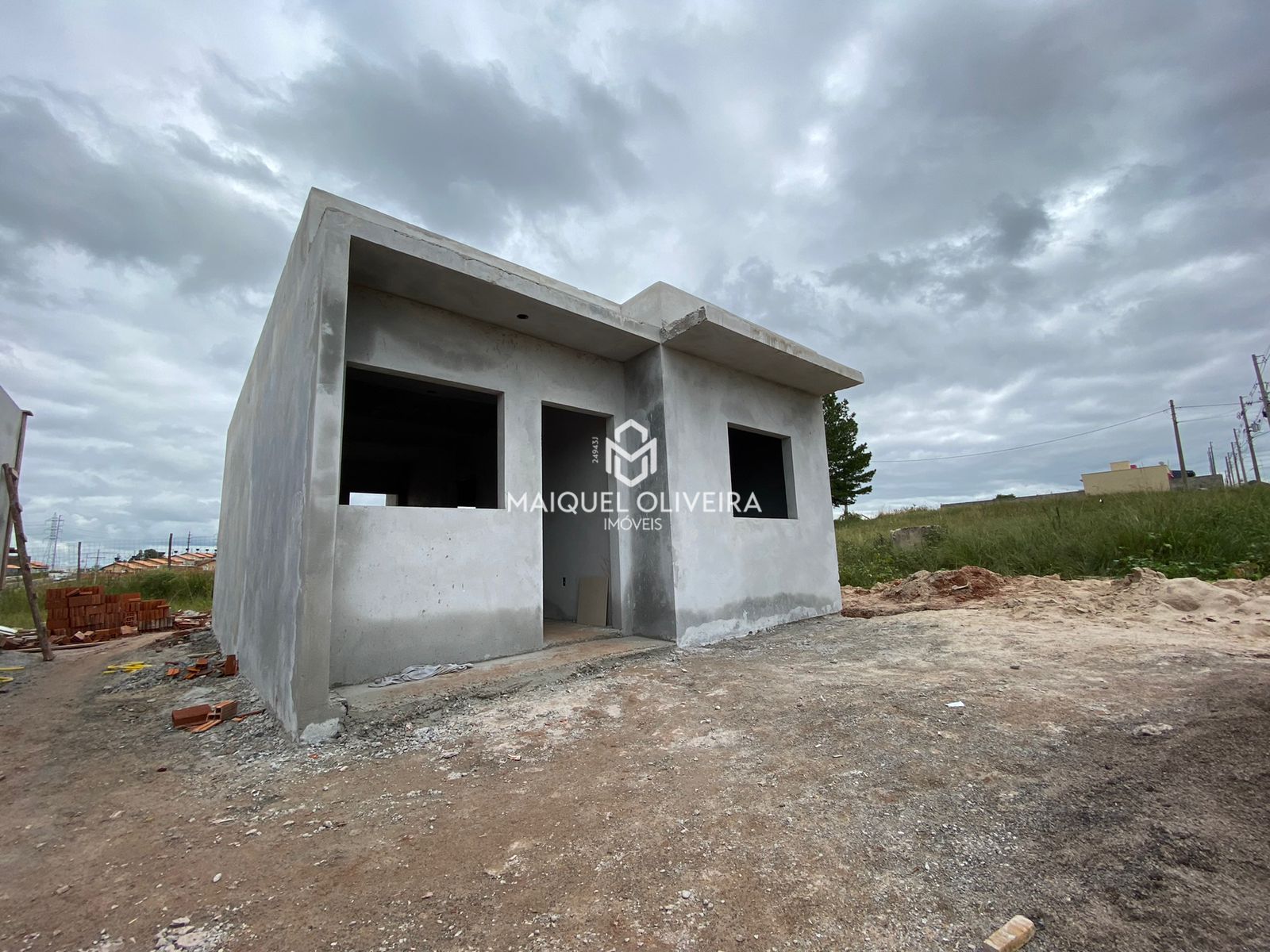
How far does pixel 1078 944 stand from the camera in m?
1.52

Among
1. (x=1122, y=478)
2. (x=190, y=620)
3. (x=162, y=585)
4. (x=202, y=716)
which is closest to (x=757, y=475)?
(x=202, y=716)

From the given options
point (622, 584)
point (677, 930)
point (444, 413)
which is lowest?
point (677, 930)

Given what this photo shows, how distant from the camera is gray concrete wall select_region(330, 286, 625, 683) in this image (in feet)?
14.5

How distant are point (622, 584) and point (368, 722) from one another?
10.2 ft

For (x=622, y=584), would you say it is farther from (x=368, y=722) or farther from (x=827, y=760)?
(x=827, y=760)

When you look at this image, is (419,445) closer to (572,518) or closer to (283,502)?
(572,518)

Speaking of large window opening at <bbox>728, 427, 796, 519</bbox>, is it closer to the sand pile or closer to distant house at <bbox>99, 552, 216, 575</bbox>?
the sand pile

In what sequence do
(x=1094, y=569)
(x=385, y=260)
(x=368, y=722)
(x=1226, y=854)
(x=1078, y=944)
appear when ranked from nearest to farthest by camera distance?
(x=1078, y=944) < (x=1226, y=854) < (x=368, y=722) < (x=385, y=260) < (x=1094, y=569)

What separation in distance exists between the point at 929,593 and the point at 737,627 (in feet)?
13.8

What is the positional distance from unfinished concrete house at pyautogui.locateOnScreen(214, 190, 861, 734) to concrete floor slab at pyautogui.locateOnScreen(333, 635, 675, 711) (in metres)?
0.22

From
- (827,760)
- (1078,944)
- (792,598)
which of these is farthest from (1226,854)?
(792,598)

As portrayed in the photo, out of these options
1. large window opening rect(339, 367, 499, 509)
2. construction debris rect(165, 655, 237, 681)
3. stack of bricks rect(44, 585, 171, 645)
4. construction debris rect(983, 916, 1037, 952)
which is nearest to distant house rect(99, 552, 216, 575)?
stack of bricks rect(44, 585, 171, 645)

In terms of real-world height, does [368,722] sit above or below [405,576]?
below

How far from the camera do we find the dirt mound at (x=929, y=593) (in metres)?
7.90
